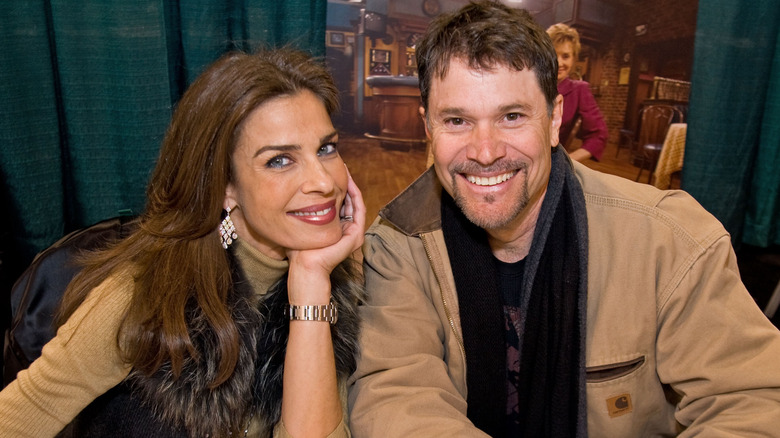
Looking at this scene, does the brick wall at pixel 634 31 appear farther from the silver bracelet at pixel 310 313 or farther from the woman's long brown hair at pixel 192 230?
the silver bracelet at pixel 310 313

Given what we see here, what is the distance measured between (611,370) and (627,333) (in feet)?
0.35

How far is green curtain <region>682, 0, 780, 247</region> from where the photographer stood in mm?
2217

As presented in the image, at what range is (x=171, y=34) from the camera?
1.99 metres

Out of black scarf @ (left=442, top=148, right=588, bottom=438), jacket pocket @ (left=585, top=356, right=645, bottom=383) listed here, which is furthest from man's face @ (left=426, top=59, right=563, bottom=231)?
jacket pocket @ (left=585, top=356, right=645, bottom=383)

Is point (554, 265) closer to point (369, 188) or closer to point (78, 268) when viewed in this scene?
point (369, 188)

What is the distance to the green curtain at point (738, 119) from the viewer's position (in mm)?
2217

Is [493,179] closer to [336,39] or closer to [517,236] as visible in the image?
[517,236]

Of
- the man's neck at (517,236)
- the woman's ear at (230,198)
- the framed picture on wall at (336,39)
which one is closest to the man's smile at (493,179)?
the man's neck at (517,236)

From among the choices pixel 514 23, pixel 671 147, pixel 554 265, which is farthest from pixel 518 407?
pixel 671 147

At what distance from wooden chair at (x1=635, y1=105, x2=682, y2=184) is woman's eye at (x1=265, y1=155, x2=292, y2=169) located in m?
1.75

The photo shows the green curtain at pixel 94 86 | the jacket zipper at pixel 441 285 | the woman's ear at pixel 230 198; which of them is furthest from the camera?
the green curtain at pixel 94 86

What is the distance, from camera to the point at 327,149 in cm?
138

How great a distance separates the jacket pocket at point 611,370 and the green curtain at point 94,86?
1.51 m

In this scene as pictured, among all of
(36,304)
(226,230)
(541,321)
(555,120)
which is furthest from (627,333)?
(36,304)
